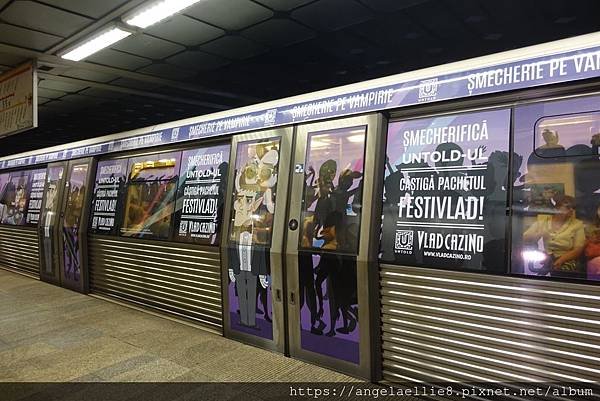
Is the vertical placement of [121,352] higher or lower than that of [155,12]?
lower

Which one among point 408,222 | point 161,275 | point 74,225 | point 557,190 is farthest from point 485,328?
point 74,225

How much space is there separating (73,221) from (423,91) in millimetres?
6283

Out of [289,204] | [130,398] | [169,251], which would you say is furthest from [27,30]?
[130,398]

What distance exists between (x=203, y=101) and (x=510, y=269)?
9.45 m

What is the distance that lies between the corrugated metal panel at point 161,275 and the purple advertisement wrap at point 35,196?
2.40m

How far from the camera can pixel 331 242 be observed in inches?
141

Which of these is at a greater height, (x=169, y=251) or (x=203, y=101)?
(x=203, y=101)

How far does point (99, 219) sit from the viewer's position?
→ 255 inches

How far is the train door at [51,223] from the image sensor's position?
7363 mm

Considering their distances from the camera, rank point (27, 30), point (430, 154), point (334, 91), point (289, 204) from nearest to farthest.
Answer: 1. point (430, 154)
2. point (334, 91)
3. point (289, 204)
4. point (27, 30)

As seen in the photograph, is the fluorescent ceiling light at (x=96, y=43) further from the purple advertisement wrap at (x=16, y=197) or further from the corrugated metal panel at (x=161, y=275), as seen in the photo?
the purple advertisement wrap at (x=16, y=197)

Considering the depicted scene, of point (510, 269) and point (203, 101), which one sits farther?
point (203, 101)

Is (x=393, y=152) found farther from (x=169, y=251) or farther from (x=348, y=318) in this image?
(x=169, y=251)

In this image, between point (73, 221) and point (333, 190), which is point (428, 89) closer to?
point (333, 190)
